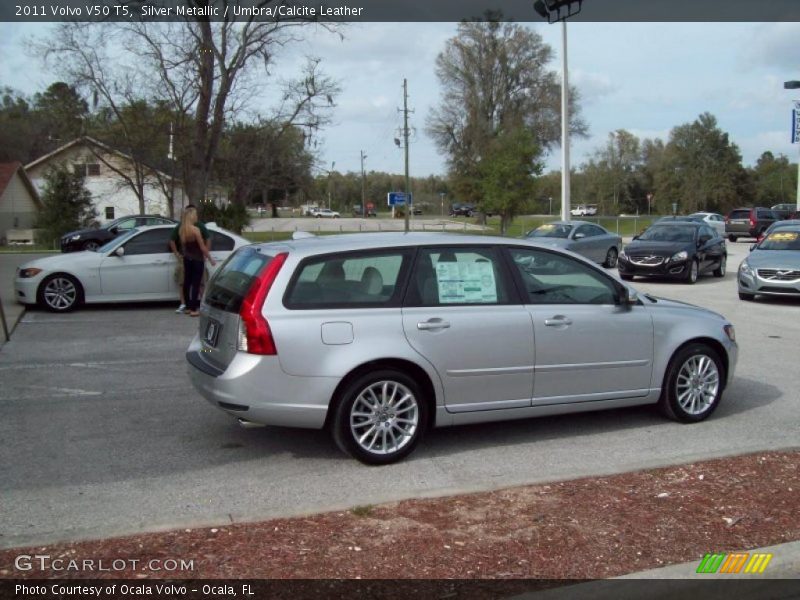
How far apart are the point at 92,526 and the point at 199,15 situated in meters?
28.9

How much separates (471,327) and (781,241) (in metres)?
12.7

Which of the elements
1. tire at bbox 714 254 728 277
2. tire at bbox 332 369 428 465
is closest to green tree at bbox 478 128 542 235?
tire at bbox 714 254 728 277

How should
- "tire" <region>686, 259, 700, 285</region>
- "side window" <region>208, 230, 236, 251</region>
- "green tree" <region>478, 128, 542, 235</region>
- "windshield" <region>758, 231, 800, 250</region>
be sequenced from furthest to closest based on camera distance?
"green tree" <region>478, 128, 542, 235</region>, "tire" <region>686, 259, 700, 285</region>, "windshield" <region>758, 231, 800, 250</region>, "side window" <region>208, 230, 236, 251</region>

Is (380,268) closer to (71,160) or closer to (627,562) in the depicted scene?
(627,562)

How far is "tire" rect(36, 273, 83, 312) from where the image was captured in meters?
12.9

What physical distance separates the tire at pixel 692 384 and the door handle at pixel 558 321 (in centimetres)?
112

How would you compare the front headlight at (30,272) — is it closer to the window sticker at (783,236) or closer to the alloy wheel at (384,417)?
the alloy wheel at (384,417)

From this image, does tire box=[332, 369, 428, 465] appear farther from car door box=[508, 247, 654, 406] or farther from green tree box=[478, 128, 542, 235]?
green tree box=[478, 128, 542, 235]

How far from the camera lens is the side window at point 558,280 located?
6.09 meters

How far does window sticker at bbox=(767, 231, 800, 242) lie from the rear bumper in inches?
534

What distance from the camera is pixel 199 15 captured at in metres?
30.1

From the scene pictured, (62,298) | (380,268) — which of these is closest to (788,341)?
(380,268)

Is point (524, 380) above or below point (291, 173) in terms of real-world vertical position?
below

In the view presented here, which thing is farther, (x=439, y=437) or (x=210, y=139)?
(x=210, y=139)
